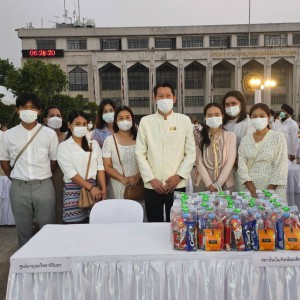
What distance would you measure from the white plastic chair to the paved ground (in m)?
1.26

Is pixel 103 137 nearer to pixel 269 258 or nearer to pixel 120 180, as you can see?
pixel 120 180

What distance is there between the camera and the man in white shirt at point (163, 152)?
3457 mm

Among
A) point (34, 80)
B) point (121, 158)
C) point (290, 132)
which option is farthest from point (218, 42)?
point (121, 158)

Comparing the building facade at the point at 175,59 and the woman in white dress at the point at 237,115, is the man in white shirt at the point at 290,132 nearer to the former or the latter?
the woman in white dress at the point at 237,115

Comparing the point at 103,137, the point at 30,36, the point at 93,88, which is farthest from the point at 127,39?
the point at 103,137

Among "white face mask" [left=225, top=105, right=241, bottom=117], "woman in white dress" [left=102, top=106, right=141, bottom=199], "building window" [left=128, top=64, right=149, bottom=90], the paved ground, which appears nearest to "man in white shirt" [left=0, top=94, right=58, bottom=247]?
the paved ground

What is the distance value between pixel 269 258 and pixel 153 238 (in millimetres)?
759

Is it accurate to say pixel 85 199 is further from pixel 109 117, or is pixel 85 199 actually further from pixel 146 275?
pixel 146 275

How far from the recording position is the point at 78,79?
42344 mm

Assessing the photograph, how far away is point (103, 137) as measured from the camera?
4223 mm

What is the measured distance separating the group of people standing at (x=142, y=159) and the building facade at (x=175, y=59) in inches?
1507

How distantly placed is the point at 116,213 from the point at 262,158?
1.55 meters

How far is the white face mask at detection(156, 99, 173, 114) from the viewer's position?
11.3 feet

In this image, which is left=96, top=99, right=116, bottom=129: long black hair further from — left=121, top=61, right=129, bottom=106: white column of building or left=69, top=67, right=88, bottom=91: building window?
left=69, top=67, right=88, bottom=91: building window
